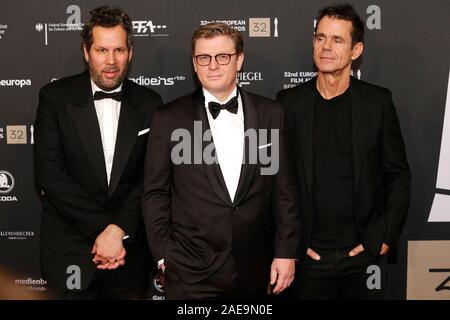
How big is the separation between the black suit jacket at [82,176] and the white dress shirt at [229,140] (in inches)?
19.6

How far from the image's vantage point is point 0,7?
418cm

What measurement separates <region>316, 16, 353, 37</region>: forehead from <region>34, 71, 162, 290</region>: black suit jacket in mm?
1031

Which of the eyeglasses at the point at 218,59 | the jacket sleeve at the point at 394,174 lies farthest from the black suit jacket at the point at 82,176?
the jacket sleeve at the point at 394,174

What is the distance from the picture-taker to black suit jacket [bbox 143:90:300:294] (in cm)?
307

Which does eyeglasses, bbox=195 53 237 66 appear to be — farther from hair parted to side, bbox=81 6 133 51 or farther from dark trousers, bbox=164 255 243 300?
dark trousers, bbox=164 255 243 300

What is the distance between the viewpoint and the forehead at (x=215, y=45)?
3115mm

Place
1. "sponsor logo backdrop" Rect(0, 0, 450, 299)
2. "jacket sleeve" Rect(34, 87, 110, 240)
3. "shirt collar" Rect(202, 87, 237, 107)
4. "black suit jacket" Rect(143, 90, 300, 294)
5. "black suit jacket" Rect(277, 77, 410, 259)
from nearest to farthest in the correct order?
"black suit jacket" Rect(143, 90, 300, 294)
"shirt collar" Rect(202, 87, 237, 107)
"jacket sleeve" Rect(34, 87, 110, 240)
"black suit jacket" Rect(277, 77, 410, 259)
"sponsor logo backdrop" Rect(0, 0, 450, 299)

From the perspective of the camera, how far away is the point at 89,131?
11.2ft

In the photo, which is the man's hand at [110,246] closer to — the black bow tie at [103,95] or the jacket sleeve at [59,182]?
the jacket sleeve at [59,182]

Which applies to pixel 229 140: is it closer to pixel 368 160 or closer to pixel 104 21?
pixel 368 160

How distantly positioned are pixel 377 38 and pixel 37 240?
2.63 metres

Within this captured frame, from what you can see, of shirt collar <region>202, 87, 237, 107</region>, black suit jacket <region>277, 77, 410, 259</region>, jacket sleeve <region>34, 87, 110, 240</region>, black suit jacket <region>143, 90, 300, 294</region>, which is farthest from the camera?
black suit jacket <region>277, 77, 410, 259</region>

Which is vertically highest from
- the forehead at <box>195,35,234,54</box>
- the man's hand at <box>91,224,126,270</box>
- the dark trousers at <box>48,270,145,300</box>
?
the forehead at <box>195,35,234,54</box>

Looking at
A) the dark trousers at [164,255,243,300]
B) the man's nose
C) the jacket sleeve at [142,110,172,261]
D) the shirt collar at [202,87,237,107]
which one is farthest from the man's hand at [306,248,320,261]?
the man's nose
